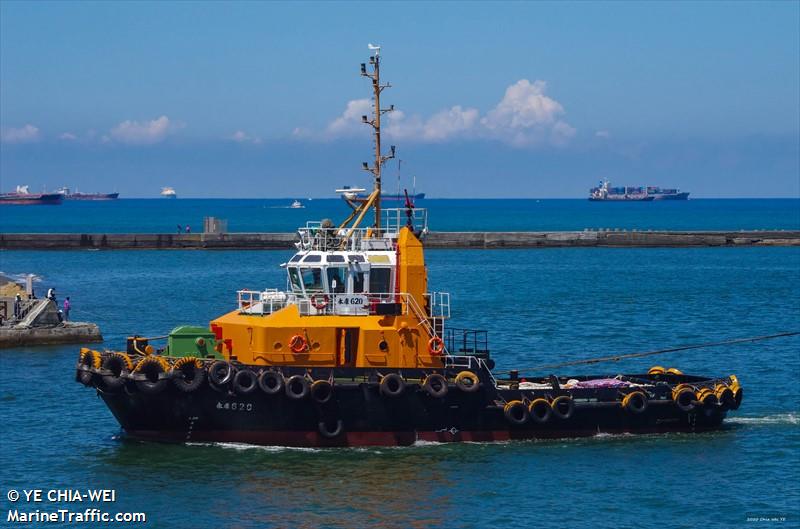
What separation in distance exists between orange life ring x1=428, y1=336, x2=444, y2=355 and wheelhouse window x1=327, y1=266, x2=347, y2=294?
219 cm

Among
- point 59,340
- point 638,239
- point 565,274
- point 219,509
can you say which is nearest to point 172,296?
point 59,340

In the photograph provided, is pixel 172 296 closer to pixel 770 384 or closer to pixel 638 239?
pixel 770 384

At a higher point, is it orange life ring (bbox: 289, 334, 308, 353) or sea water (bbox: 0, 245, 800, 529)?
orange life ring (bbox: 289, 334, 308, 353)

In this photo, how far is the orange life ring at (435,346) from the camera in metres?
23.9

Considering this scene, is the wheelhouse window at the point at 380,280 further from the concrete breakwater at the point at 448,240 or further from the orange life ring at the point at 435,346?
the concrete breakwater at the point at 448,240

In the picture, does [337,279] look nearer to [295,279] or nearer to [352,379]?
[295,279]

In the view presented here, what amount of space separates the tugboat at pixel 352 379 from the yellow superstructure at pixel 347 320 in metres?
0.03

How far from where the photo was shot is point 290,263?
80.6 ft

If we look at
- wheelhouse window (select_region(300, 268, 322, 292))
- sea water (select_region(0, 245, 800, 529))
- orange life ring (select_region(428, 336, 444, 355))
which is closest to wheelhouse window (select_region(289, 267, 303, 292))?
wheelhouse window (select_region(300, 268, 322, 292))

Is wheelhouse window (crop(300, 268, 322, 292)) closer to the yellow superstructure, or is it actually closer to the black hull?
the yellow superstructure

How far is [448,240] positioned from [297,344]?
2733 inches

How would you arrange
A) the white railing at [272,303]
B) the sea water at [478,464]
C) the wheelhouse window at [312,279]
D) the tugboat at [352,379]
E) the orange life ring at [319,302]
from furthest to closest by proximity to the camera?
the wheelhouse window at [312,279]
the white railing at [272,303]
the orange life ring at [319,302]
the tugboat at [352,379]
the sea water at [478,464]

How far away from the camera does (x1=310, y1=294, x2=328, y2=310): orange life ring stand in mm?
23875

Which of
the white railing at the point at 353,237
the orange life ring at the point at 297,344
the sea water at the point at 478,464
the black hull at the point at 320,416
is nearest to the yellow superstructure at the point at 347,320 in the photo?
the orange life ring at the point at 297,344
